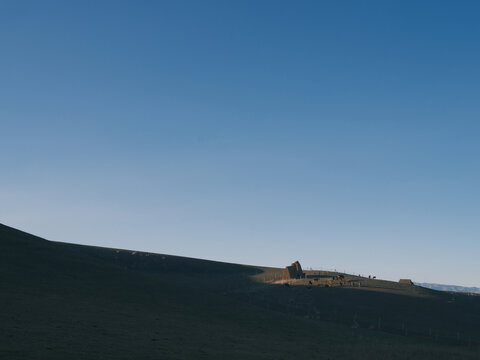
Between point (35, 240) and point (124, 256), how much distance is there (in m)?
60.1

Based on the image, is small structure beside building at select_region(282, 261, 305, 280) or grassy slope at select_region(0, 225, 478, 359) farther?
small structure beside building at select_region(282, 261, 305, 280)

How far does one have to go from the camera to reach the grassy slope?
26719mm

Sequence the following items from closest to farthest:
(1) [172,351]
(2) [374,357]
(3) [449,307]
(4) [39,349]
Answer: (4) [39,349], (1) [172,351], (2) [374,357], (3) [449,307]

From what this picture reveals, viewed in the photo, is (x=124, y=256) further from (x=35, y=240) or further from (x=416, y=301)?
(x=416, y=301)

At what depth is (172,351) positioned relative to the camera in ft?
90.1

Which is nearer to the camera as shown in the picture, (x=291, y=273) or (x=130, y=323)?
(x=130, y=323)

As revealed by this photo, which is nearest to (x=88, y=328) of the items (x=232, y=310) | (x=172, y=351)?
(x=172, y=351)

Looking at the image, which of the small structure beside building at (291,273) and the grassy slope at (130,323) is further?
the small structure beside building at (291,273)

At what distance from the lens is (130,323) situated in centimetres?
3503

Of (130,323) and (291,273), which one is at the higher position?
(291,273)

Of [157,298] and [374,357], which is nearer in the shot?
[374,357]

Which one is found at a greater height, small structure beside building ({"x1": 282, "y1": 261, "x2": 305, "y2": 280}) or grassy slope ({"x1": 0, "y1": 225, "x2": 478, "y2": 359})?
small structure beside building ({"x1": 282, "y1": 261, "x2": 305, "y2": 280})

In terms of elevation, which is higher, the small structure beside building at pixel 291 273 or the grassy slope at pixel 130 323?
the small structure beside building at pixel 291 273

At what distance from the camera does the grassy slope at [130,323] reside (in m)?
26.7
